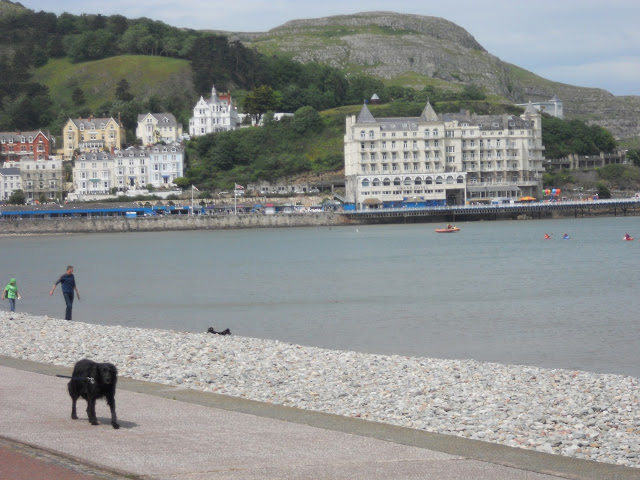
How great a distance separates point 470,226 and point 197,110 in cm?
4929

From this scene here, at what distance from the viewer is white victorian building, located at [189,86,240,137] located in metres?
124

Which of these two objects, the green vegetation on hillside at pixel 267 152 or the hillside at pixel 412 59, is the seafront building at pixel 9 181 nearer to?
the green vegetation on hillside at pixel 267 152

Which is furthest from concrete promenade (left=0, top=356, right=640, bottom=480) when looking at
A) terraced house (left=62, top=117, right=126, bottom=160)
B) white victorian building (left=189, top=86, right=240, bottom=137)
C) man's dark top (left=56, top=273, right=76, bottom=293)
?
terraced house (left=62, top=117, right=126, bottom=160)

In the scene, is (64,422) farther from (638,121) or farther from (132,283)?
(638,121)

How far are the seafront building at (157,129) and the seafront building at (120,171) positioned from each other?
813 centimetres

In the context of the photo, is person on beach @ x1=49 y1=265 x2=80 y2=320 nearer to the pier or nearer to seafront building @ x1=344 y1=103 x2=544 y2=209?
the pier

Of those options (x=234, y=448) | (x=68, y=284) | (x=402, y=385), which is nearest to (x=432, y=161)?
(x=68, y=284)

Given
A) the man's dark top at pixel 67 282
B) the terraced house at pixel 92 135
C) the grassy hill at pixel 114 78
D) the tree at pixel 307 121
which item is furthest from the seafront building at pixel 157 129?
the man's dark top at pixel 67 282

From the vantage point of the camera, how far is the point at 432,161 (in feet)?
346

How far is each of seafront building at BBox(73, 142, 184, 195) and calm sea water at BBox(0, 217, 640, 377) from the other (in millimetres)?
40960

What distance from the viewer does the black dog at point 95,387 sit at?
1031cm

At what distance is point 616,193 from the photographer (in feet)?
371

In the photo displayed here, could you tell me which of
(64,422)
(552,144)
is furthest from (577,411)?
(552,144)

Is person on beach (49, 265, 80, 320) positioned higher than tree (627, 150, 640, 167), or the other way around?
tree (627, 150, 640, 167)
